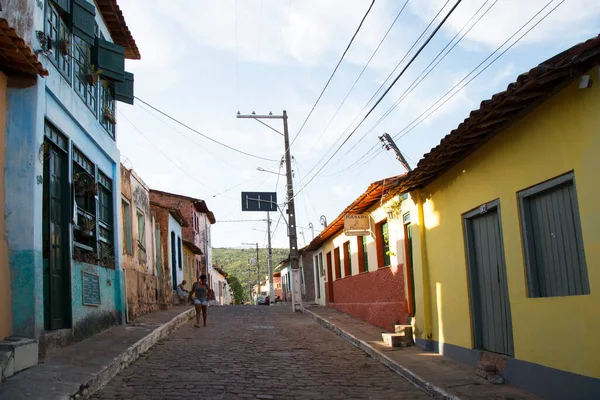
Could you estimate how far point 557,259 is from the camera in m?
6.58

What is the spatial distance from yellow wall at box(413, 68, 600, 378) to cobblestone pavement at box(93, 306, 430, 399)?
1540 millimetres

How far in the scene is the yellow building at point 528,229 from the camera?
18.8 feet

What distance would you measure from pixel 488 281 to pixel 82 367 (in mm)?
5539

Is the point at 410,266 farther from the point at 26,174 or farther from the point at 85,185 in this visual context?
the point at 26,174

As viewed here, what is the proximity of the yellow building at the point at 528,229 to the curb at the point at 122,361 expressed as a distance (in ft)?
16.5

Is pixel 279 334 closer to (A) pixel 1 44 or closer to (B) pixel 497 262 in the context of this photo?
(B) pixel 497 262

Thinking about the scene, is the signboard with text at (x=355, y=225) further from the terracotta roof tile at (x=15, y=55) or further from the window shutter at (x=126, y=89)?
the terracotta roof tile at (x=15, y=55)

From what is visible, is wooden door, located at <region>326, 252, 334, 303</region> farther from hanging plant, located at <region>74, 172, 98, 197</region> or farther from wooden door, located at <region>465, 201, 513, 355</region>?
wooden door, located at <region>465, 201, 513, 355</region>

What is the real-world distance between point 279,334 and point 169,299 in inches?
308

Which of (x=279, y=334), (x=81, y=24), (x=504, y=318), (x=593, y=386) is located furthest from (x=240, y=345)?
(x=593, y=386)

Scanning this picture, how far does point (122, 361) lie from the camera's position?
8773 millimetres

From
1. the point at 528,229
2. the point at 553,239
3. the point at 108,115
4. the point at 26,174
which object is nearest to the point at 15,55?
the point at 26,174

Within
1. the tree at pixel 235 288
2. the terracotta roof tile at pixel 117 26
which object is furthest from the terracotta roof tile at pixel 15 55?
the tree at pixel 235 288

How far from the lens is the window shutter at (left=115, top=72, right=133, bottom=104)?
43.5 ft
